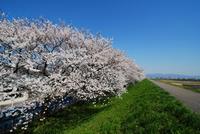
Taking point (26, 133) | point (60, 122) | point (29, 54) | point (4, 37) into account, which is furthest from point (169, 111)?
point (4, 37)

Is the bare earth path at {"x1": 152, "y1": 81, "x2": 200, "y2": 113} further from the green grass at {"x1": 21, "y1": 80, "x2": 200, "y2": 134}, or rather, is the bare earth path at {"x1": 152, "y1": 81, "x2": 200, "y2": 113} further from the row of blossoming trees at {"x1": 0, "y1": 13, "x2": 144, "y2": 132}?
the row of blossoming trees at {"x1": 0, "y1": 13, "x2": 144, "y2": 132}

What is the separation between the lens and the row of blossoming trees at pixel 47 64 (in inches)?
674

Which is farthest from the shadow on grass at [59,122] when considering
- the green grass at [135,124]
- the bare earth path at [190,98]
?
the bare earth path at [190,98]

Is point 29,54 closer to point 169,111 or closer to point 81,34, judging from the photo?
point 81,34

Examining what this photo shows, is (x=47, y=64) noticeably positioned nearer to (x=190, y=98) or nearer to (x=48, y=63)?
(x=48, y=63)

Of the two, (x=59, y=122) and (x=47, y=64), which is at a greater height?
(x=47, y=64)

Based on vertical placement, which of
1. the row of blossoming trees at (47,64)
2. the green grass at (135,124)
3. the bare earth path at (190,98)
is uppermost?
the row of blossoming trees at (47,64)

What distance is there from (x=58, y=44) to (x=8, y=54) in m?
5.99

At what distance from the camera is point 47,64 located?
21.4 meters

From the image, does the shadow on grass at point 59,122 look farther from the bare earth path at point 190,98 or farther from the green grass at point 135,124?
the bare earth path at point 190,98

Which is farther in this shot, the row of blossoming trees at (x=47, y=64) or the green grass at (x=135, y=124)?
the row of blossoming trees at (x=47, y=64)

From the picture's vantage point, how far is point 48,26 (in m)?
23.8

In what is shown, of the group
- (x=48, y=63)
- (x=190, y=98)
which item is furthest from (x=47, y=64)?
(x=190, y=98)

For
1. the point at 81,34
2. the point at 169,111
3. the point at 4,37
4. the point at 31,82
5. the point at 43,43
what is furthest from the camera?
the point at 81,34
